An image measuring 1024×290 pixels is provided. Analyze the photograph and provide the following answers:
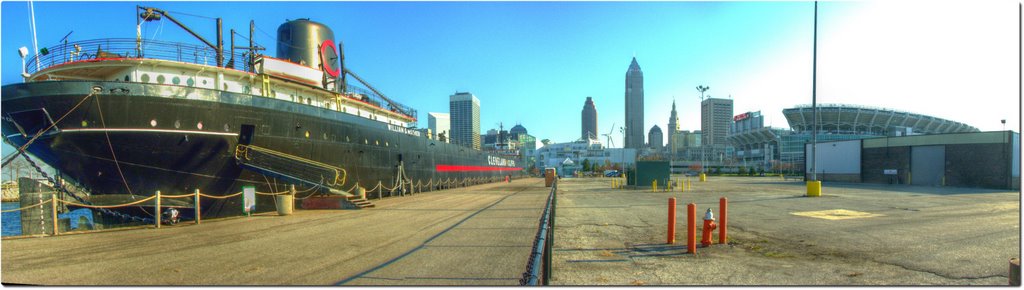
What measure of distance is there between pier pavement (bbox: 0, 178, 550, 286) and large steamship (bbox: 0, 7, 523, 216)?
12.8ft

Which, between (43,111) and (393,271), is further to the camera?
(43,111)

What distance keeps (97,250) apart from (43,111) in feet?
27.0

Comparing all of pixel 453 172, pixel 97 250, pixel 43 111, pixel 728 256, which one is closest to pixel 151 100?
pixel 43 111

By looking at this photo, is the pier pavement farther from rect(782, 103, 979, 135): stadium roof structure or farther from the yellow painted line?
rect(782, 103, 979, 135): stadium roof structure

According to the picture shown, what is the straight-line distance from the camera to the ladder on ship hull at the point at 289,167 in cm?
1552

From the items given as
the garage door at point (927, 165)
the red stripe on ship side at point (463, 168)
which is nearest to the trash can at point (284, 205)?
the red stripe on ship side at point (463, 168)

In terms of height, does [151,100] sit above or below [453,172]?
above

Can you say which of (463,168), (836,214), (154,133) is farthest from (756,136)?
(154,133)

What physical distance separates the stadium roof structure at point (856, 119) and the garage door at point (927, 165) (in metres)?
83.4

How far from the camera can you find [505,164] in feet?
219

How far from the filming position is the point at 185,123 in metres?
14.4

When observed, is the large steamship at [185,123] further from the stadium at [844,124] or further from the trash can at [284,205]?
the stadium at [844,124]

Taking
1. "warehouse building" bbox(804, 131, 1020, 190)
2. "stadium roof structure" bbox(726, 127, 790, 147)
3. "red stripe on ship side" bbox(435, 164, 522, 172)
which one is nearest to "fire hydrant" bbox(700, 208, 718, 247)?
"red stripe on ship side" bbox(435, 164, 522, 172)

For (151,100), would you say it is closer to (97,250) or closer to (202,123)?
(202,123)
